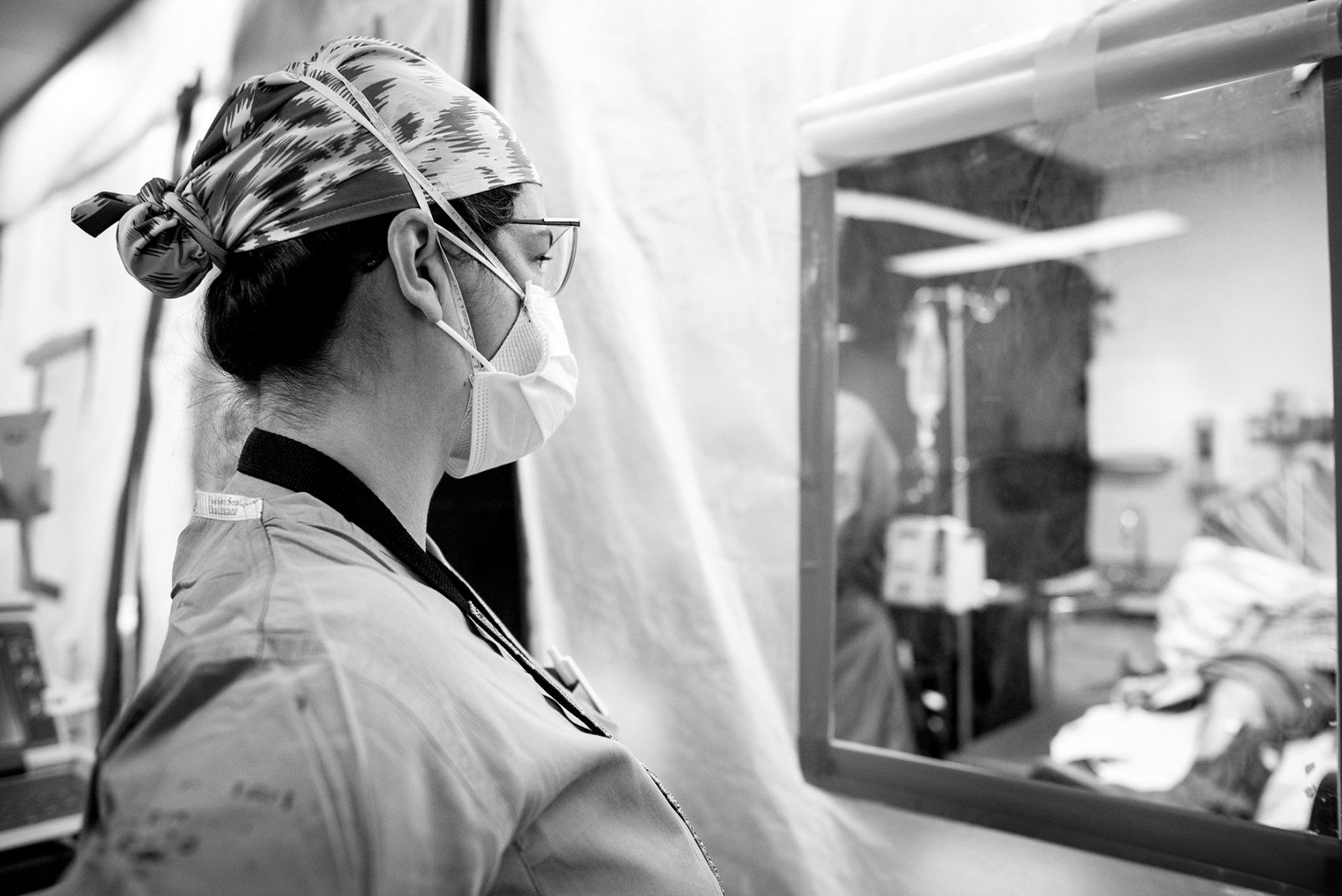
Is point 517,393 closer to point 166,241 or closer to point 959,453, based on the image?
point 166,241

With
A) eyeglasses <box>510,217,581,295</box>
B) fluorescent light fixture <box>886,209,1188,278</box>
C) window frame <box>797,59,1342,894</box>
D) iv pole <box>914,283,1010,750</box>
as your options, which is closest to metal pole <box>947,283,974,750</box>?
iv pole <box>914,283,1010,750</box>

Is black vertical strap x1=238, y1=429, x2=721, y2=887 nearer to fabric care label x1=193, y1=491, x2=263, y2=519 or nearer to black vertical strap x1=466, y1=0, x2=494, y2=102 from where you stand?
fabric care label x1=193, y1=491, x2=263, y2=519

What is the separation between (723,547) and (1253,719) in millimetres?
1003

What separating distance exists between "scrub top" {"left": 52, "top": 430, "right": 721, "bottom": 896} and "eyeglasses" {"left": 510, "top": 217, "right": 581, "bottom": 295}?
33 centimetres

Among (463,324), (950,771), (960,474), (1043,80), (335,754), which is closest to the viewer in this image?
(335,754)

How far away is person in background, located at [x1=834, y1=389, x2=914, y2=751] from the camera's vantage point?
1.61m

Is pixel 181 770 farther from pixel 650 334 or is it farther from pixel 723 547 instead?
pixel 650 334

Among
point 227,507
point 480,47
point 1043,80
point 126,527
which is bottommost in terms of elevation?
point 126,527

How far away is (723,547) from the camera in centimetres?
133

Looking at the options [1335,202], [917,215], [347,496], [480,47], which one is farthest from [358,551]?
[917,215]

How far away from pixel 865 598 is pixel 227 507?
1.29 meters

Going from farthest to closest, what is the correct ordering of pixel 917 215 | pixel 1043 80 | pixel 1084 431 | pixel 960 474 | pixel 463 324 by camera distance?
pixel 1084 431
pixel 960 474
pixel 917 215
pixel 1043 80
pixel 463 324

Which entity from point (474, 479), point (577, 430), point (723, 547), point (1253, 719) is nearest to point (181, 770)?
point (723, 547)

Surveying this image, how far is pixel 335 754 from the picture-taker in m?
0.54
